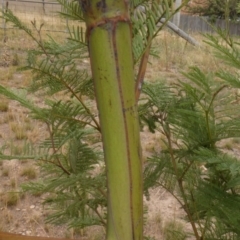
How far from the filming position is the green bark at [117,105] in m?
0.26

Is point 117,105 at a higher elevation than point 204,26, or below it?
below

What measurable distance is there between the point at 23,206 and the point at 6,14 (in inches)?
67.3

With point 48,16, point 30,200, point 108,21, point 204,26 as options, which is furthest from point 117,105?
point 204,26

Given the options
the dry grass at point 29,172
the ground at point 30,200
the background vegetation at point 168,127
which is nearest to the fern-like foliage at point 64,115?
the background vegetation at point 168,127

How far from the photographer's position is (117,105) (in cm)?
26

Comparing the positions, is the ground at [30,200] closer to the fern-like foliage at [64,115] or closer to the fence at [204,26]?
the fence at [204,26]

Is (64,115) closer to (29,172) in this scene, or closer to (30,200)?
(30,200)

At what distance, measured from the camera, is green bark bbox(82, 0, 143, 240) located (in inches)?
10.2

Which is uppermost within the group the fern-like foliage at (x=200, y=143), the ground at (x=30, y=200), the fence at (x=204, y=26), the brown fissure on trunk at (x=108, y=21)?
the fence at (x=204, y=26)

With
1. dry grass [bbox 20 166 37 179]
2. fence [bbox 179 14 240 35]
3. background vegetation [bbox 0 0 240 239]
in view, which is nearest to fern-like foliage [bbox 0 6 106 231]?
background vegetation [bbox 0 0 240 239]

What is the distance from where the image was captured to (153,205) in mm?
2059

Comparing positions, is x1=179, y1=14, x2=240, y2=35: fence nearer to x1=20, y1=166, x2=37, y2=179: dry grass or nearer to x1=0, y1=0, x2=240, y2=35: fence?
x1=0, y1=0, x2=240, y2=35: fence

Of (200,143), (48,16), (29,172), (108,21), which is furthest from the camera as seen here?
(48,16)

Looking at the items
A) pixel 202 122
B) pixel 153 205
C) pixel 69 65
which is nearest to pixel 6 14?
pixel 69 65
